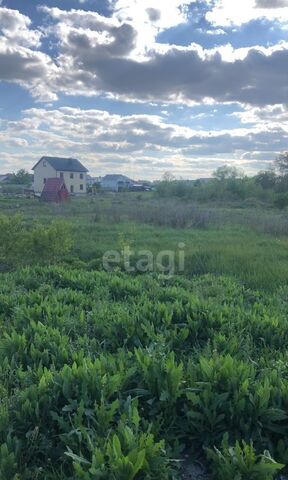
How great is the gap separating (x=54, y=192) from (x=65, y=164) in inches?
693

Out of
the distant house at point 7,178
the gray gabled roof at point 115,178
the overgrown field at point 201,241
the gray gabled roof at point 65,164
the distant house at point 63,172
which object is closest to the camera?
the overgrown field at point 201,241

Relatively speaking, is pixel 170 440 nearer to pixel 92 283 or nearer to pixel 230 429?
pixel 230 429

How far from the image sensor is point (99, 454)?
194 cm

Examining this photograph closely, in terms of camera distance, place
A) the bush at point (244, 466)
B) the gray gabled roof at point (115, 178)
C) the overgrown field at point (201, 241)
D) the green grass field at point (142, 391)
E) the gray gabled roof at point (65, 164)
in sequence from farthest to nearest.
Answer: the gray gabled roof at point (115, 178) → the gray gabled roof at point (65, 164) → the overgrown field at point (201, 241) → the green grass field at point (142, 391) → the bush at point (244, 466)

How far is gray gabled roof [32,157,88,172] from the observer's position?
51.2 m

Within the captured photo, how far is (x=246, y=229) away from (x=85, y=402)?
13933 mm

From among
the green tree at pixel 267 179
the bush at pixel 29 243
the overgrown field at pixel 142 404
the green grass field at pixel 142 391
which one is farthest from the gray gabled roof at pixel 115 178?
the overgrown field at pixel 142 404

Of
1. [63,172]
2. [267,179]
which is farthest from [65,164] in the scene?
[267,179]

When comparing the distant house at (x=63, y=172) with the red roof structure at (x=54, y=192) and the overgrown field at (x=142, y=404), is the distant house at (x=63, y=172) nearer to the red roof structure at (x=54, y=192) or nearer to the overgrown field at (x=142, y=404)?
the red roof structure at (x=54, y=192)

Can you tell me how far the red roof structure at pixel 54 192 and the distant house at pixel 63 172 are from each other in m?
13.1

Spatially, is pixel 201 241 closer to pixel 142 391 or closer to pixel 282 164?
pixel 142 391

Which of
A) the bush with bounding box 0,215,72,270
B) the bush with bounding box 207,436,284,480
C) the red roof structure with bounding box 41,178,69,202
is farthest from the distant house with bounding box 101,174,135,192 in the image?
the bush with bounding box 207,436,284,480

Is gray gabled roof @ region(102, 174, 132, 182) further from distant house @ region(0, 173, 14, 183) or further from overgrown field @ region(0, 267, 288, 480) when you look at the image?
overgrown field @ region(0, 267, 288, 480)

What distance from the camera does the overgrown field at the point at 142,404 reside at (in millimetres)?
2031
